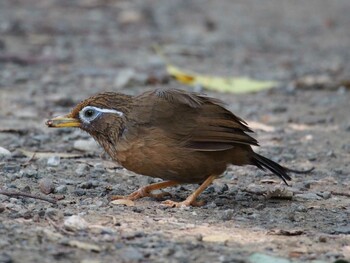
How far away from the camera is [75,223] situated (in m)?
4.70

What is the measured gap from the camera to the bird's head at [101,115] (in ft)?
18.8

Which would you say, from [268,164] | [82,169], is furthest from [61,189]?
[268,164]

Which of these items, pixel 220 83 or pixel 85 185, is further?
pixel 220 83

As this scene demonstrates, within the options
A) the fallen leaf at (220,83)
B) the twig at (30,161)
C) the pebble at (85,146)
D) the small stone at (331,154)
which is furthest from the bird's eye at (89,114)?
the fallen leaf at (220,83)

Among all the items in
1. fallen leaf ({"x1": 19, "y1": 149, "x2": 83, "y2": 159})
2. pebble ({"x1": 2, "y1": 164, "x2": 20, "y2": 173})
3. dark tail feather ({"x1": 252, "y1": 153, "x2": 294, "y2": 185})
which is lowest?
fallen leaf ({"x1": 19, "y1": 149, "x2": 83, "y2": 159})

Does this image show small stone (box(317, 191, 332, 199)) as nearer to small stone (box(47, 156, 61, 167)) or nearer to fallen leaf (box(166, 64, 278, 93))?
small stone (box(47, 156, 61, 167))

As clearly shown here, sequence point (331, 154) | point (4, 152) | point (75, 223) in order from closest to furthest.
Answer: point (75, 223)
point (4, 152)
point (331, 154)

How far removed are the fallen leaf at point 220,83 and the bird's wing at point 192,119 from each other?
4.51m

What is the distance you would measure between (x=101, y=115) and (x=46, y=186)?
0.58 m

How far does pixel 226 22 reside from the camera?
16047 mm

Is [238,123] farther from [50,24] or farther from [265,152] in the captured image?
[50,24]

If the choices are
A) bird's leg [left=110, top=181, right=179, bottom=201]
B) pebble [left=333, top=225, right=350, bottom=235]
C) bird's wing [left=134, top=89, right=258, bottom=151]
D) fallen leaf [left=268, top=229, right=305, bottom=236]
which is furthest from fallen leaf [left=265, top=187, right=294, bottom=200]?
fallen leaf [left=268, top=229, right=305, bottom=236]

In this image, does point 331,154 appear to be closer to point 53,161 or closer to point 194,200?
point 194,200

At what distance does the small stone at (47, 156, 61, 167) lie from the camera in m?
6.57
